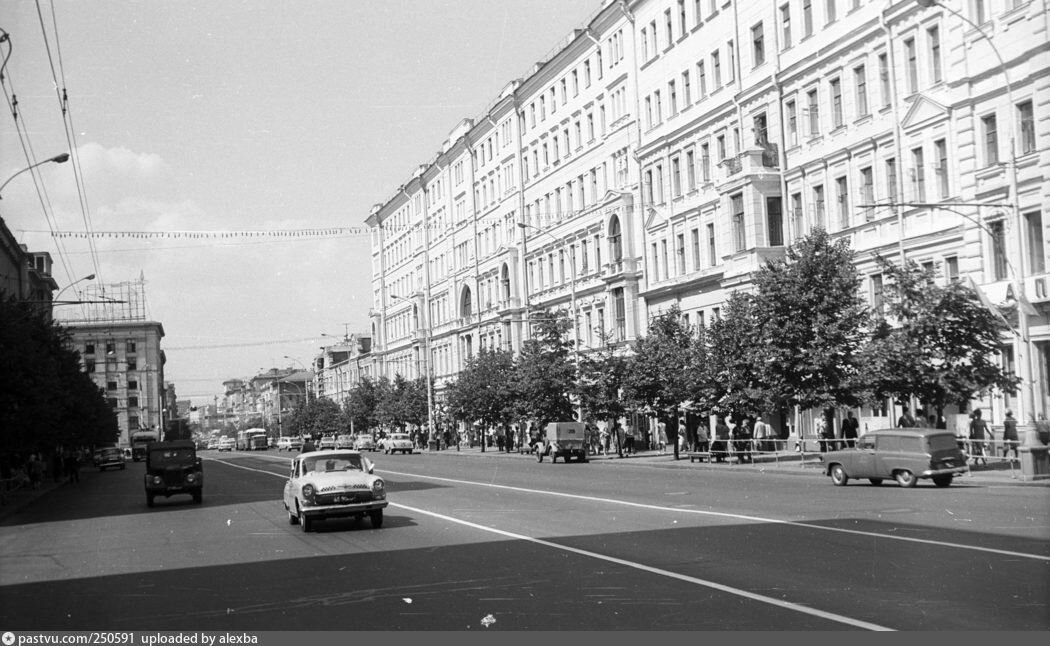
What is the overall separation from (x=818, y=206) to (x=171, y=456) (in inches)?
1149

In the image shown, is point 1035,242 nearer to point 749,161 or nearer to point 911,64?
point 911,64

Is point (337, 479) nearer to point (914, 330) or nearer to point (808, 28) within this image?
point (914, 330)

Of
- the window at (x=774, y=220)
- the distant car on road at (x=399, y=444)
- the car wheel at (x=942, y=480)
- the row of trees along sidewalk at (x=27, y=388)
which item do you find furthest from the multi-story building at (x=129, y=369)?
the car wheel at (x=942, y=480)

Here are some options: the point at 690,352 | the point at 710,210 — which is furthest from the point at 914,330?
the point at 710,210

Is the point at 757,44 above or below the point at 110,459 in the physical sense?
above

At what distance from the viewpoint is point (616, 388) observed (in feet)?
197

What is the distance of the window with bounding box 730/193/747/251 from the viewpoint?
5512cm

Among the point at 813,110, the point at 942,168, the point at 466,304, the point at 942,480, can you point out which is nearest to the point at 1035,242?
the point at 942,168

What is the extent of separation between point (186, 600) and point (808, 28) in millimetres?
43950

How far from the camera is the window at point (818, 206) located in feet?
165

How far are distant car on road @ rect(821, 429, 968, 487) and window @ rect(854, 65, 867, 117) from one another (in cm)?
2053

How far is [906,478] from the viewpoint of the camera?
95.6 ft

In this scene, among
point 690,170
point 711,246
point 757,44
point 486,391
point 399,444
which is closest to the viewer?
point 757,44

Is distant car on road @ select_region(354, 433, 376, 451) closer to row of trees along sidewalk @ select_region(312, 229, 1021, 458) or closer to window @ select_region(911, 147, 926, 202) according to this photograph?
row of trees along sidewalk @ select_region(312, 229, 1021, 458)
